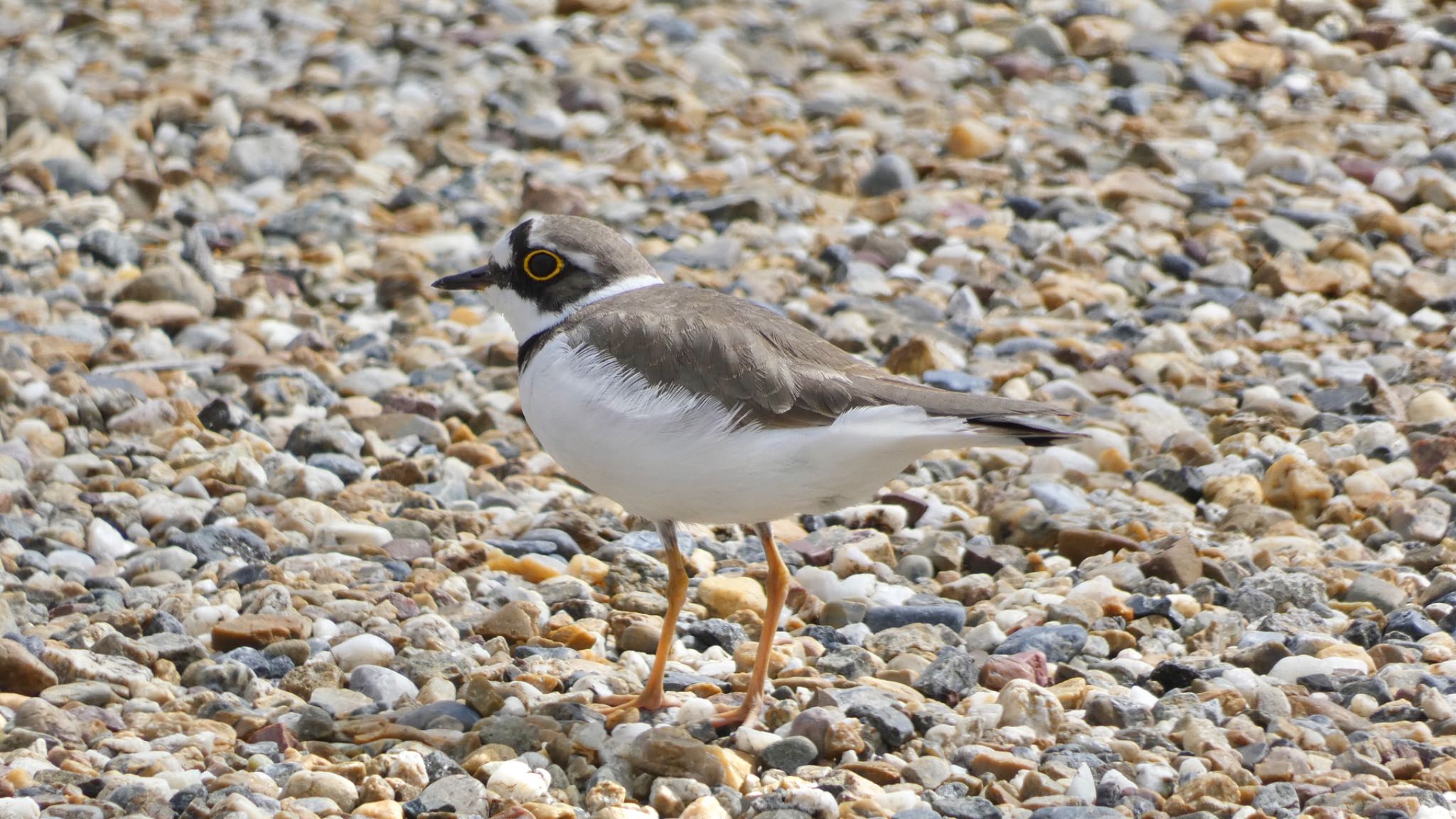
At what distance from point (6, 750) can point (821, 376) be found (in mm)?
2715

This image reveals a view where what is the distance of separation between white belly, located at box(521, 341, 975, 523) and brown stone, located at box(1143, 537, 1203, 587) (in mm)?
1549

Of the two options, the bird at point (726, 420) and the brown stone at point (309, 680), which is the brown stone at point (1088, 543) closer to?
the bird at point (726, 420)

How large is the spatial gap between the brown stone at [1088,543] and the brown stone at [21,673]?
3.83 meters

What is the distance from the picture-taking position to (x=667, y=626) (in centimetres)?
569

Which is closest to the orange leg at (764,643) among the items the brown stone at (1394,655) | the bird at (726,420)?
the bird at (726,420)

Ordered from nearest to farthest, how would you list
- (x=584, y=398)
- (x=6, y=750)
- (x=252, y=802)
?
(x=252, y=802)
(x=6, y=750)
(x=584, y=398)

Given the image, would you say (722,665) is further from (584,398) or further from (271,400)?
(271,400)

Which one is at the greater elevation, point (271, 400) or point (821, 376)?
point (821, 376)

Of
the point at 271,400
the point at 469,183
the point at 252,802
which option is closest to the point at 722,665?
the point at 252,802

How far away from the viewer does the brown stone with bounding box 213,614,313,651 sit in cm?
584

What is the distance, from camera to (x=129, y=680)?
5.45 metres

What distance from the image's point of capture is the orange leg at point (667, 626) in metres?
5.56

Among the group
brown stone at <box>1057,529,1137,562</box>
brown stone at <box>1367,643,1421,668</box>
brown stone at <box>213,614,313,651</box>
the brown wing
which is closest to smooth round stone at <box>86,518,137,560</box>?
brown stone at <box>213,614,313,651</box>

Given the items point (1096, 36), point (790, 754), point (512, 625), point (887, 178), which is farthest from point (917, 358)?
point (1096, 36)
